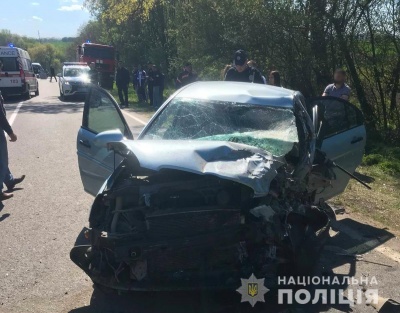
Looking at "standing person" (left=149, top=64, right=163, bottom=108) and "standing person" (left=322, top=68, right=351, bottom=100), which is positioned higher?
"standing person" (left=322, top=68, right=351, bottom=100)

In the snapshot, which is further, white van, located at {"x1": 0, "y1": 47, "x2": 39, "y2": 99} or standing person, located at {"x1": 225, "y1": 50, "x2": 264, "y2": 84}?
white van, located at {"x1": 0, "y1": 47, "x2": 39, "y2": 99}

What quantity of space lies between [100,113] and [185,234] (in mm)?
2669

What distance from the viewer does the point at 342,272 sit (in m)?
5.07

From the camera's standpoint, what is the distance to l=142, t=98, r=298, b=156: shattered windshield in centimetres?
514

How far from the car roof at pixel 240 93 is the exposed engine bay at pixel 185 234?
155cm

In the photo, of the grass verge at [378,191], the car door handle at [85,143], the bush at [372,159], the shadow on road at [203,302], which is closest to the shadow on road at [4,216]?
the car door handle at [85,143]

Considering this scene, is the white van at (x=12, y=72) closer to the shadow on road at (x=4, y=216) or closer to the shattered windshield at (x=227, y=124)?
the shadow on road at (x=4, y=216)

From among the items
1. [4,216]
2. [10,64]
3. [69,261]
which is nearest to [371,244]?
[69,261]

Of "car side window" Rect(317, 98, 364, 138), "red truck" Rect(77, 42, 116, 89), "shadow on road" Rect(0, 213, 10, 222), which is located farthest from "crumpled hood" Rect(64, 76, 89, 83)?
"car side window" Rect(317, 98, 364, 138)

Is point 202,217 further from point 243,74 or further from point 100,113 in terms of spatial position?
point 243,74

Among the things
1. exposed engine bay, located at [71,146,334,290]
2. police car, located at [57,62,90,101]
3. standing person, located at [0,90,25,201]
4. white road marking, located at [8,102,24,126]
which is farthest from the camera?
police car, located at [57,62,90,101]

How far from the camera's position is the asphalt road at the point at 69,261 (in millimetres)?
4363

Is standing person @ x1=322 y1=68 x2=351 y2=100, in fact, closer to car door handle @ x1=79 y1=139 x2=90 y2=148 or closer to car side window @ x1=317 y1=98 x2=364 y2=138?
car side window @ x1=317 y1=98 x2=364 y2=138

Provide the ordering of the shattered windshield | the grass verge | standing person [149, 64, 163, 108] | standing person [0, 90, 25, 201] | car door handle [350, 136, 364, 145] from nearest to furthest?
the shattered windshield → car door handle [350, 136, 364, 145] → the grass verge → standing person [0, 90, 25, 201] → standing person [149, 64, 163, 108]
